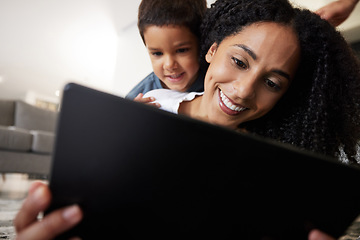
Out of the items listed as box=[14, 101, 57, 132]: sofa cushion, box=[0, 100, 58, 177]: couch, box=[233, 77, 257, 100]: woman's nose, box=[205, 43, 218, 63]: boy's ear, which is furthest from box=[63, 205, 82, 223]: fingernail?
box=[14, 101, 57, 132]: sofa cushion

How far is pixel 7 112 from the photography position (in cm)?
334

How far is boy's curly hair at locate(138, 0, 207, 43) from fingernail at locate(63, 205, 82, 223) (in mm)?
842

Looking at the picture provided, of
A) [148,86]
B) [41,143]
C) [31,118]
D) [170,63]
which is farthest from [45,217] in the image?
[31,118]

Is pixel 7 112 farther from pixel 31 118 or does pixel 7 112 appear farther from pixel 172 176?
pixel 172 176

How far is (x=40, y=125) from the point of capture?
3.46 metres

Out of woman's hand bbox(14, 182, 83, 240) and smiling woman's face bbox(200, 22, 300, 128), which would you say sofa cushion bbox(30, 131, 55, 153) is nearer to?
smiling woman's face bbox(200, 22, 300, 128)

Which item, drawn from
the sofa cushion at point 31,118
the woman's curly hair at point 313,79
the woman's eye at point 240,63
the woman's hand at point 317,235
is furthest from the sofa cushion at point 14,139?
the woman's hand at point 317,235

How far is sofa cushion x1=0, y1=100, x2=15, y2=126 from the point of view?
3307 mm

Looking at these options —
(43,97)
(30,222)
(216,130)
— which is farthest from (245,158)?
(43,97)

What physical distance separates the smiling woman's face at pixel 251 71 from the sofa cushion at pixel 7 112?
3195 mm

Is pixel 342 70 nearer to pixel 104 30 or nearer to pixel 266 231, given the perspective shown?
pixel 266 231

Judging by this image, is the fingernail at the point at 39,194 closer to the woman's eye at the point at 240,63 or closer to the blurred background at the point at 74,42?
the woman's eye at the point at 240,63

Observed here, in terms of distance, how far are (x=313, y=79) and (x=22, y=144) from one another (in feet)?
8.21

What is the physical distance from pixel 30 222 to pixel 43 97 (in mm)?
6617
